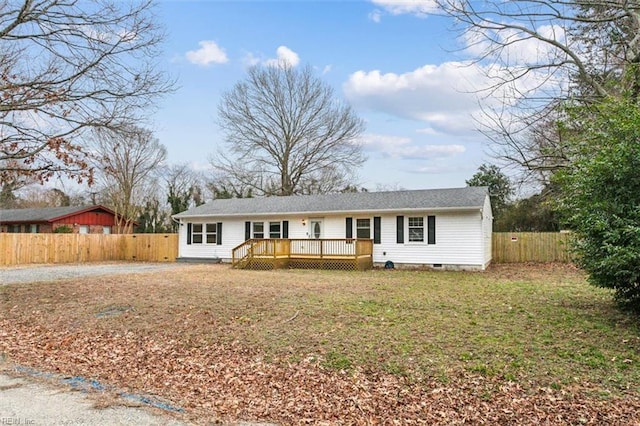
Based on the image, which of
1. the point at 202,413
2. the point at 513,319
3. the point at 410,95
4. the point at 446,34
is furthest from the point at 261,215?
the point at 202,413

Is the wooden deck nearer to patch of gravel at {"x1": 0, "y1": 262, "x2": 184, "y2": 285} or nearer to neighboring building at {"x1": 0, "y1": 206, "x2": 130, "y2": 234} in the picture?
patch of gravel at {"x1": 0, "y1": 262, "x2": 184, "y2": 285}

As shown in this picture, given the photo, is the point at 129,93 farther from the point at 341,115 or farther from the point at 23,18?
the point at 341,115

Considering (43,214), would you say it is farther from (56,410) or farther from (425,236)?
(56,410)

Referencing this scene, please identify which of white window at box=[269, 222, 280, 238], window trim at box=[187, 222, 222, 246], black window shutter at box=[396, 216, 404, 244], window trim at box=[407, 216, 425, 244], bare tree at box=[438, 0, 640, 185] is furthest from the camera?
window trim at box=[187, 222, 222, 246]

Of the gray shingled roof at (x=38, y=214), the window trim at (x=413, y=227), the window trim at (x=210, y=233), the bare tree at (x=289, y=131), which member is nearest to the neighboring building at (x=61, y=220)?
the gray shingled roof at (x=38, y=214)

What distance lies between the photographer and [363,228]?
1842 cm

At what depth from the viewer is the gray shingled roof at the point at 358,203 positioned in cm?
1706

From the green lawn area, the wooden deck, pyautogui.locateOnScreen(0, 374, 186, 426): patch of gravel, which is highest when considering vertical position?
the wooden deck

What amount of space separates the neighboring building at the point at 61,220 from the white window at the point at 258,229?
14.9 m

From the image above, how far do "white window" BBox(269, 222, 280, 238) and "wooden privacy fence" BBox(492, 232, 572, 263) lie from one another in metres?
10.2

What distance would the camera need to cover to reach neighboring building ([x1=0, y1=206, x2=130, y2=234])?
1129 inches

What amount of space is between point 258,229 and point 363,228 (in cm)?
523

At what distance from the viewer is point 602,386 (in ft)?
14.9

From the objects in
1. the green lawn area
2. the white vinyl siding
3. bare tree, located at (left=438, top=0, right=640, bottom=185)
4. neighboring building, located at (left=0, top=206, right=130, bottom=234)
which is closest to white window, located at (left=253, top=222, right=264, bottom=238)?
the white vinyl siding
